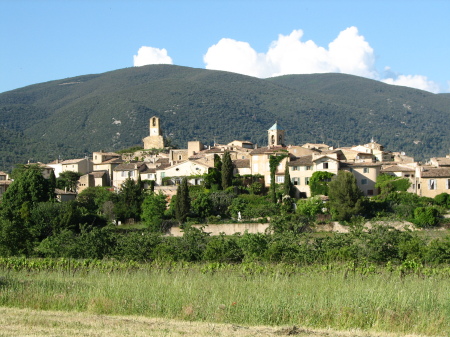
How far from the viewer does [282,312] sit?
53.8 ft

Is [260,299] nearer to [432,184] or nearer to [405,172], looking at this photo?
[432,184]

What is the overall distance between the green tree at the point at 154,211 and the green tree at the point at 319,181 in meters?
11.1

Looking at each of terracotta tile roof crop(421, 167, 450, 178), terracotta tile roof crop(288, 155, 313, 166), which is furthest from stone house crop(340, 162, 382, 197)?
terracotta tile roof crop(421, 167, 450, 178)

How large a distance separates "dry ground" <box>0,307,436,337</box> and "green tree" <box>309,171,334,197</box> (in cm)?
3564

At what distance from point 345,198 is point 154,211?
13670 millimetres

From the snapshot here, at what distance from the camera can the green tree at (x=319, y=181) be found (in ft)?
166

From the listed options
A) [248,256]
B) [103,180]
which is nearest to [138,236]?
[248,256]

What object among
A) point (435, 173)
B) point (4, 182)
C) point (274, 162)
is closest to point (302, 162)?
point (274, 162)

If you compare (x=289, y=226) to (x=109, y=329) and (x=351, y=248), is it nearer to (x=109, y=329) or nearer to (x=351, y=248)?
(x=351, y=248)

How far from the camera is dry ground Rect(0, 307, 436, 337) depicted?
14.0 meters

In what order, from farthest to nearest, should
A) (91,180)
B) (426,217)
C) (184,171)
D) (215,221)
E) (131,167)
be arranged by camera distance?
(91,180) < (131,167) < (184,171) < (215,221) < (426,217)

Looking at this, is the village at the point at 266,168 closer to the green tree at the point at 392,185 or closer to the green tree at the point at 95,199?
the green tree at the point at 392,185

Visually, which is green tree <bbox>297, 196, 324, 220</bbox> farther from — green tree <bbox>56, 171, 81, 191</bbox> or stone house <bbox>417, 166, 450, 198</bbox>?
green tree <bbox>56, 171, 81, 191</bbox>

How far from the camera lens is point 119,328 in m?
14.5
